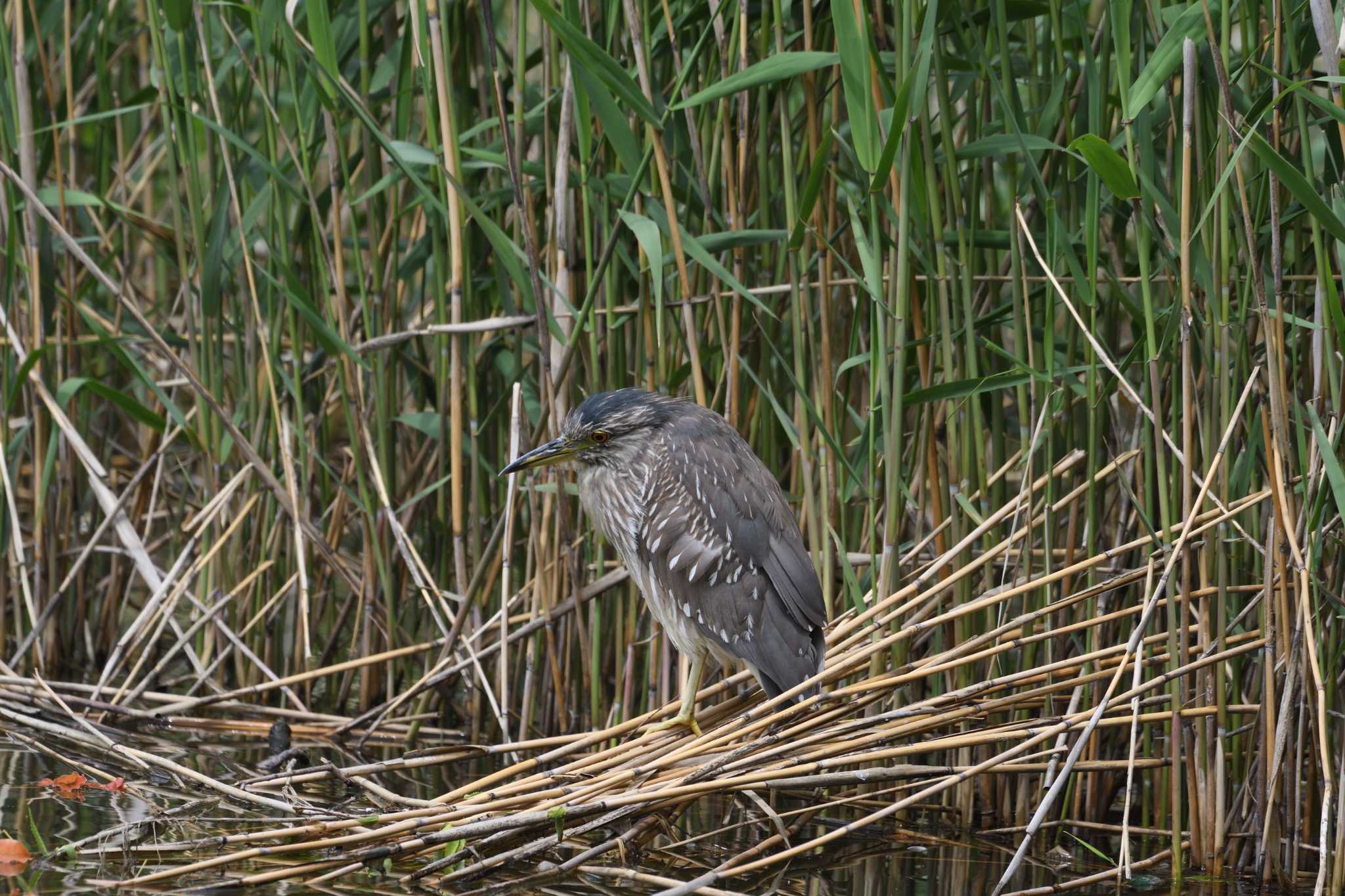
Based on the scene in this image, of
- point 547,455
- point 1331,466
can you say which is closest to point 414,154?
point 547,455

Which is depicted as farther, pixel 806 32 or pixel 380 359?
pixel 380 359

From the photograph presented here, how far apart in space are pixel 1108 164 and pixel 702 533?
Answer: 4.90ft

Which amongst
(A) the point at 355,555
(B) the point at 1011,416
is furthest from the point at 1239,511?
(A) the point at 355,555

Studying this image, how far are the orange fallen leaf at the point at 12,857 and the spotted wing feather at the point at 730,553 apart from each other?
167cm

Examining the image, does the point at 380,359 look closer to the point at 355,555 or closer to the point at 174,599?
the point at 174,599

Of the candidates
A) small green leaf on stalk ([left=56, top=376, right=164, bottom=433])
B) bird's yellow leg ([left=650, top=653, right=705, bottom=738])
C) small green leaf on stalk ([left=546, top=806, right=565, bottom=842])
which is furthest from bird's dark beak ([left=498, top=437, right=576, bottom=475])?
small green leaf on stalk ([left=56, top=376, right=164, bottom=433])

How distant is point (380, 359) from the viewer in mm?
4398

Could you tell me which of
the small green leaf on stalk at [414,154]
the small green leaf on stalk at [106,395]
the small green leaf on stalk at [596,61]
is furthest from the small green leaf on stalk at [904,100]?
the small green leaf on stalk at [106,395]

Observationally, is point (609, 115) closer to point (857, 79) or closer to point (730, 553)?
point (857, 79)

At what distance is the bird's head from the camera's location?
3838mm

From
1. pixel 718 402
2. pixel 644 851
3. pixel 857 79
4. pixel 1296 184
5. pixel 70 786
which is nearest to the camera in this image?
pixel 1296 184

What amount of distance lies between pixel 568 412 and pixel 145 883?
1790 mm

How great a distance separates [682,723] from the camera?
11.8ft

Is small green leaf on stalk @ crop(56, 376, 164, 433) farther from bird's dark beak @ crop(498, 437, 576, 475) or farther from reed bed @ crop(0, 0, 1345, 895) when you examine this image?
bird's dark beak @ crop(498, 437, 576, 475)
